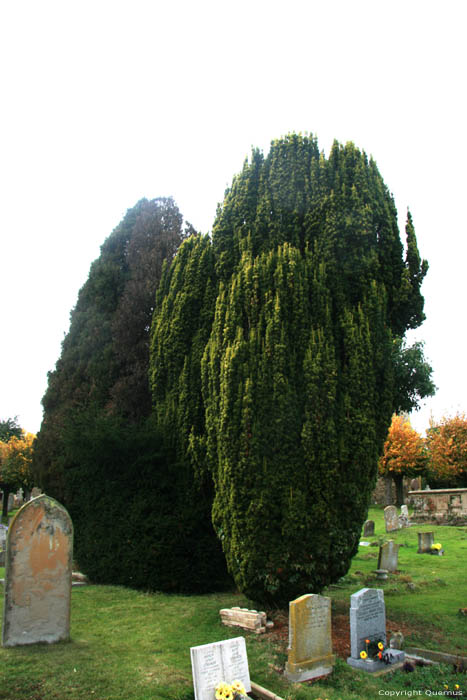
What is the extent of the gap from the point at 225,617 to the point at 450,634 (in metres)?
3.62

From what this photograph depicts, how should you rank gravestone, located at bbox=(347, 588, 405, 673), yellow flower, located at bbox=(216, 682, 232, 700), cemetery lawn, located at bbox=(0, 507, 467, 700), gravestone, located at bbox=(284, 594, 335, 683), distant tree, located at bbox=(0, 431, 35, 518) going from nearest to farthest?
yellow flower, located at bbox=(216, 682, 232, 700) < cemetery lawn, located at bbox=(0, 507, 467, 700) < gravestone, located at bbox=(284, 594, 335, 683) < gravestone, located at bbox=(347, 588, 405, 673) < distant tree, located at bbox=(0, 431, 35, 518)

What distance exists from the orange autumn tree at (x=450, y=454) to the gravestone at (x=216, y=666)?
27.4 metres

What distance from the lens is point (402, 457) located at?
3222cm

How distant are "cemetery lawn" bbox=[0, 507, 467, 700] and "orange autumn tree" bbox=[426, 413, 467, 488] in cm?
1982

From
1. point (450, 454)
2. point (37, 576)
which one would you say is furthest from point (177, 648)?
point (450, 454)

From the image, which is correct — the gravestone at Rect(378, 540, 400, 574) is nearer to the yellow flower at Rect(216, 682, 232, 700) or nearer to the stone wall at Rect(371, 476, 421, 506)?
the yellow flower at Rect(216, 682, 232, 700)

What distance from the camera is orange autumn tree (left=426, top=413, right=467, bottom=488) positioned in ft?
96.9

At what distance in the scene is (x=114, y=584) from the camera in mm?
10414

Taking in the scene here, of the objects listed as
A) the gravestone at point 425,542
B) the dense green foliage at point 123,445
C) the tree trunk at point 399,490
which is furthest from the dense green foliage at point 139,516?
the tree trunk at point 399,490

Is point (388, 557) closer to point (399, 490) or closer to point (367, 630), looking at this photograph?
point (367, 630)

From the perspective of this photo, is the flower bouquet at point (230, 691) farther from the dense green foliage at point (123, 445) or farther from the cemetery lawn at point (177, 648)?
the dense green foliage at point (123, 445)

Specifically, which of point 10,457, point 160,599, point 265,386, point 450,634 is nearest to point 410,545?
point 450,634

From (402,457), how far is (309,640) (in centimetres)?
2798

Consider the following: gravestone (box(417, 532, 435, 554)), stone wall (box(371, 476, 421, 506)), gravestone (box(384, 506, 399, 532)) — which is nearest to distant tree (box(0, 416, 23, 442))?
stone wall (box(371, 476, 421, 506))
